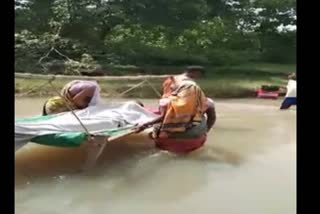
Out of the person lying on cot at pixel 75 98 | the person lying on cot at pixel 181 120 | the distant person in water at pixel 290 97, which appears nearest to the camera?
the person lying on cot at pixel 181 120

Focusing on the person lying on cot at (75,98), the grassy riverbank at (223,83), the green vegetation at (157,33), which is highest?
the green vegetation at (157,33)

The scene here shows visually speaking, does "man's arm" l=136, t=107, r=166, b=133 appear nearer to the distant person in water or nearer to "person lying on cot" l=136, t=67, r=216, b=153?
"person lying on cot" l=136, t=67, r=216, b=153

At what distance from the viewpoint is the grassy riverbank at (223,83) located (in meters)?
12.0

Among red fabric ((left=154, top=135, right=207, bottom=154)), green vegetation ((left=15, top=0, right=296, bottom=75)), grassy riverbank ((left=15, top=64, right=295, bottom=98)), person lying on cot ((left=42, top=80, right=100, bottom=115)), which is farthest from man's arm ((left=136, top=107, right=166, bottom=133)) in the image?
green vegetation ((left=15, top=0, right=296, bottom=75))

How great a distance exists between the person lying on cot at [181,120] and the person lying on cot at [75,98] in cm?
68

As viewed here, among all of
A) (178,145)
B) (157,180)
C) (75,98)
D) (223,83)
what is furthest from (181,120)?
(223,83)

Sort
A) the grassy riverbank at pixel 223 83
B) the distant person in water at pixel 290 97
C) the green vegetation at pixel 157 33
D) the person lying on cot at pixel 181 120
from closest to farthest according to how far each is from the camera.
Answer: the person lying on cot at pixel 181 120, the distant person in water at pixel 290 97, the grassy riverbank at pixel 223 83, the green vegetation at pixel 157 33

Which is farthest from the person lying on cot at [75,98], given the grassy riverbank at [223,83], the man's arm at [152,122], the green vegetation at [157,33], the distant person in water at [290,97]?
the green vegetation at [157,33]

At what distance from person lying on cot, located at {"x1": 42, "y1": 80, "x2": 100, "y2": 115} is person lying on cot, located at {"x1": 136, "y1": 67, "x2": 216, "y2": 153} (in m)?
0.68

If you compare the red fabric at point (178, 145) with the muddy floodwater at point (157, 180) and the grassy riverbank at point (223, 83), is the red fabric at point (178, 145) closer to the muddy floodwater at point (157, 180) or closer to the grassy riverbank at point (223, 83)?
the muddy floodwater at point (157, 180)

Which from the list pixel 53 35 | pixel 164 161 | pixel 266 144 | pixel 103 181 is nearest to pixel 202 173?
pixel 164 161

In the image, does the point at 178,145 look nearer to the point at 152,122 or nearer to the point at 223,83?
the point at 152,122

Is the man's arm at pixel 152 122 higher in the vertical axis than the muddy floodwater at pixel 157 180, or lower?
higher

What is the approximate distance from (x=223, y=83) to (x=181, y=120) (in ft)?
30.2
